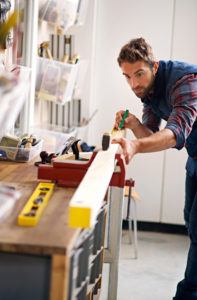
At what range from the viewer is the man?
192cm

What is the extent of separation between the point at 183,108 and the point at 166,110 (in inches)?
15.8

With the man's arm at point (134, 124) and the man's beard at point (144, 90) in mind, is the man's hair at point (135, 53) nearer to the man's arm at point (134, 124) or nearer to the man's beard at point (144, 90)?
the man's beard at point (144, 90)

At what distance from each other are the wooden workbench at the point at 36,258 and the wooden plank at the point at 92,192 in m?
0.06

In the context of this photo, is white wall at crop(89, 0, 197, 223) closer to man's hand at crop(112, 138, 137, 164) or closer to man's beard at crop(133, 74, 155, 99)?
man's beard at crop(133, 74, 155, 99)

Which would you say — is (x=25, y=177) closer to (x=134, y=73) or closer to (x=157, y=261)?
(x=134, y=73)

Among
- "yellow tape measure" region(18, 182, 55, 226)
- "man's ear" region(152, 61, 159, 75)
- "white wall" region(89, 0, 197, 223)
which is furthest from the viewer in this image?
"white wall" region(89, 0, 197, 223)

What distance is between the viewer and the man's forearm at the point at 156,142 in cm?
184

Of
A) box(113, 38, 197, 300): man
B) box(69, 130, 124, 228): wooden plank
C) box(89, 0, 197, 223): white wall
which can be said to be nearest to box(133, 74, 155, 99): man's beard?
box(113, 38, 197, 300): man

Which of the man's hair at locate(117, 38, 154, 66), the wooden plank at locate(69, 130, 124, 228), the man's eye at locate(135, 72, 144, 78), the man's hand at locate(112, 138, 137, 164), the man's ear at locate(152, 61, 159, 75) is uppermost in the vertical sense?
the man's hair at locate(117, 38, 154, 66)

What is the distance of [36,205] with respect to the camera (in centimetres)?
138

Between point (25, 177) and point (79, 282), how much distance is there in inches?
20.8

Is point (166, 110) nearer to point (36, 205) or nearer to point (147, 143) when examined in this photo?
point (147, 143)

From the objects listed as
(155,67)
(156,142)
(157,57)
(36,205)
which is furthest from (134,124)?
(157,57)

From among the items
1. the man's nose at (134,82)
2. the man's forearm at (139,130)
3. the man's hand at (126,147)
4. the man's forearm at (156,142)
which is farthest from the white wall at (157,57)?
the man's hand at (126,147)
